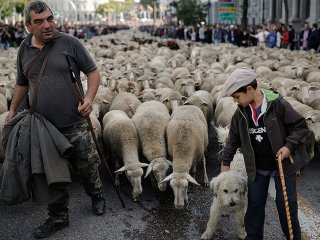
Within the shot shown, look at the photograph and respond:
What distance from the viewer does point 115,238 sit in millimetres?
4109

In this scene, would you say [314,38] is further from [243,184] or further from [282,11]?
[282,11]

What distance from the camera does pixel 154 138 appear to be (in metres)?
5.69

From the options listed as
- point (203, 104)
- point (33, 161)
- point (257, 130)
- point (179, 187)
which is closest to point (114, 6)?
point (203, 104)

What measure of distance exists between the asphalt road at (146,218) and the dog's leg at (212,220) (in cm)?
12

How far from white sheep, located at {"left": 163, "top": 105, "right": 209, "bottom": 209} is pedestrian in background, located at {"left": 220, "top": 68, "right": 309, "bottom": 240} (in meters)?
1.43

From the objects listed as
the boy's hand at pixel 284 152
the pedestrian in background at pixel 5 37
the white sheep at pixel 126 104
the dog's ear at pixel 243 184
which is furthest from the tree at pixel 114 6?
the boy's hand at pixel 284 152

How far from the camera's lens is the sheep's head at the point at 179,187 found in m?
4.63

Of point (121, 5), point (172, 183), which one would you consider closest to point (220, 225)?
point (172, 183)

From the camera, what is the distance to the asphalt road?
13.6 ft

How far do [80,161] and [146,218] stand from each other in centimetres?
108

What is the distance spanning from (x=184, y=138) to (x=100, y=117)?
2.54 metres

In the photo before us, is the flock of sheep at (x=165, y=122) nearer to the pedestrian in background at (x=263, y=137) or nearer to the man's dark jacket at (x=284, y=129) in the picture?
the pedestrian in background at (x=263, y=137)

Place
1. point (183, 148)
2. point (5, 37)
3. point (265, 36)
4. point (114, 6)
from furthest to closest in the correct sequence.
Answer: point (114, 6) → point (5, 37) → point (265, 36) → point (183, 148)

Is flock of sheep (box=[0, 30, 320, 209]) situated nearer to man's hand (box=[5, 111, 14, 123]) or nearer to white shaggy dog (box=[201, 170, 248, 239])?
white shaggy dog (box=[201, 170, 248, 239])
